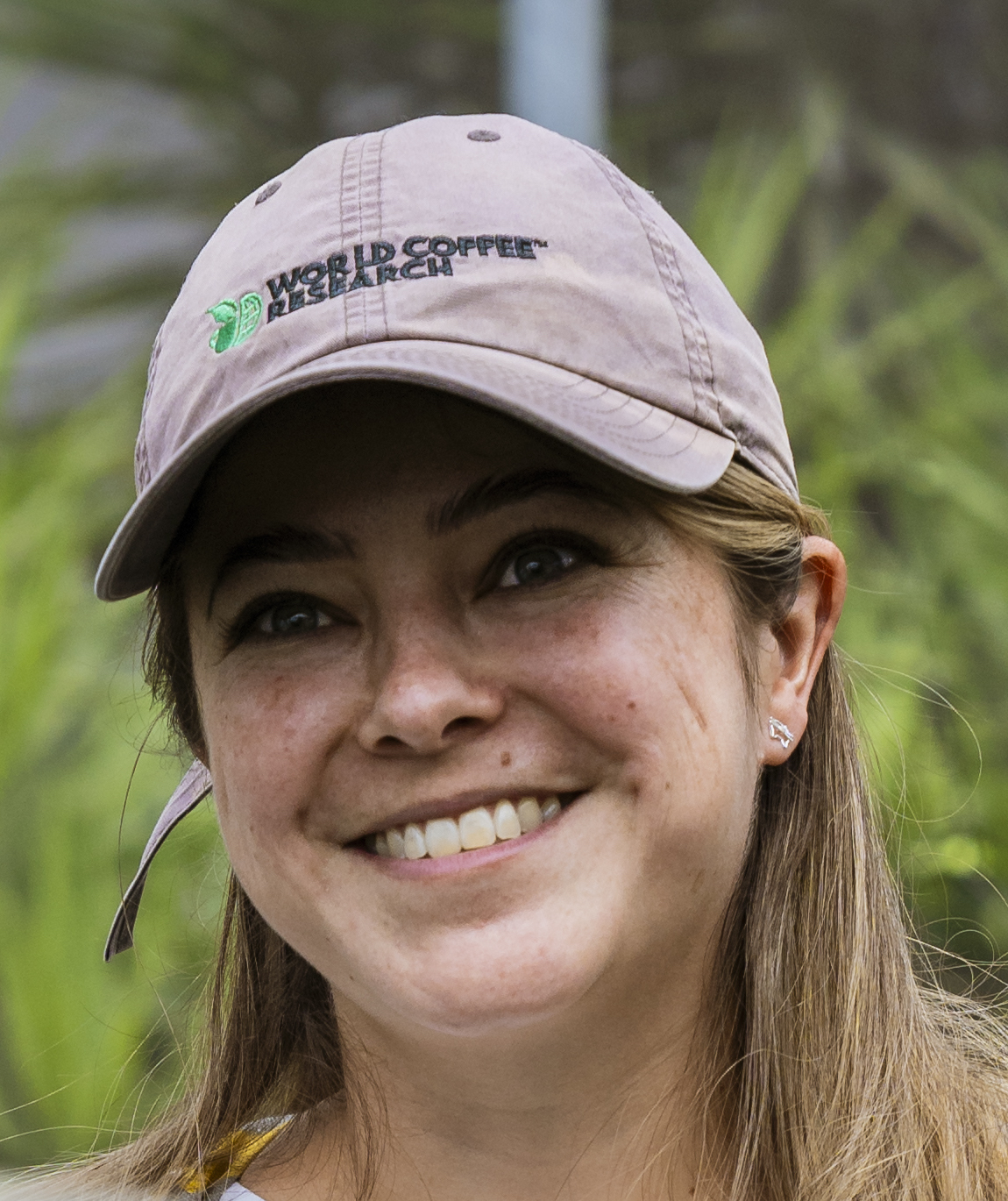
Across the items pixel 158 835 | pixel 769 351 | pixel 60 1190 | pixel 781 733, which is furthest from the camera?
pixel 769 351

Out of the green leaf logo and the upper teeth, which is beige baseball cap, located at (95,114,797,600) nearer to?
the green leaf logo

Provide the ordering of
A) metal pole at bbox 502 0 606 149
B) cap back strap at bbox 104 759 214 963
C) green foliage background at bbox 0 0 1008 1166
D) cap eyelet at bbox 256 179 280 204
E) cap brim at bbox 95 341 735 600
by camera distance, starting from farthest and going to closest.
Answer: metal pole at bbox 502 0 606 149 < green foliage background at bbox 0 0 1008 1166 < cap back strap at bbox 104 759 214 963 < cap eyelet at bbox 256 179 280 204 < cap brim at bbox 95 341 735 600

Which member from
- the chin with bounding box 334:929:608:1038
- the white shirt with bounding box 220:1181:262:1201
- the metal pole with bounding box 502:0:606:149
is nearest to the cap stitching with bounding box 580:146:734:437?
the chin with bounding box 334:929:608:1038

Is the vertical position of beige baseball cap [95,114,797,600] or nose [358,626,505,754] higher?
beige baseball cap [95,114,797,600]

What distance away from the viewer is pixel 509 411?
1.50 meters

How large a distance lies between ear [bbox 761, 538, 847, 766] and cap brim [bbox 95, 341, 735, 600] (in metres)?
0.30

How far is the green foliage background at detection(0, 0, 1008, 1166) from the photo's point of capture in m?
3.26

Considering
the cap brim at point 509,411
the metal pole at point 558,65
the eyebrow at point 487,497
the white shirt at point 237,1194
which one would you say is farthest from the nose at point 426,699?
the metal pole at point 558,65

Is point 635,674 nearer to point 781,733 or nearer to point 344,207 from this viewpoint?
point 781,733

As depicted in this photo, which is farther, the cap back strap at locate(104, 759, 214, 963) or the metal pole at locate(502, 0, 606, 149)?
the metal pole at locate(502, 0, 606, 149)

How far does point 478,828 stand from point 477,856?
0.03 m

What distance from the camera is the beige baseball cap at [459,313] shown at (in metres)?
1.54

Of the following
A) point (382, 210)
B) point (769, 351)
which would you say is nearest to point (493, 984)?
point (382, 210)

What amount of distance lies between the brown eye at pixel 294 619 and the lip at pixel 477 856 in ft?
0.81
